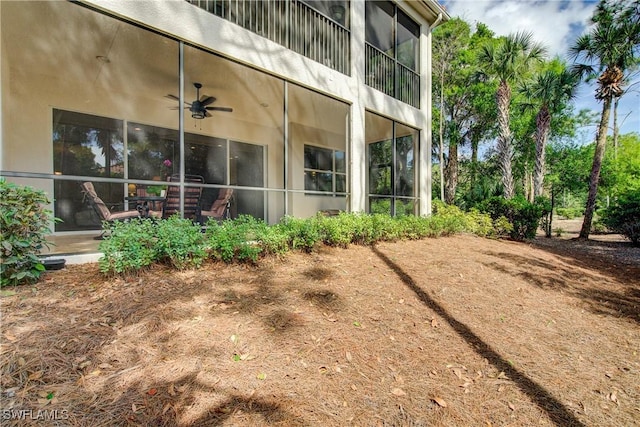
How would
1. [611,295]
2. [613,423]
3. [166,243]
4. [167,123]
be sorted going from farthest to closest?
1. [167,123]
2. [611,295]
3. [166,243]
4. [613,423]

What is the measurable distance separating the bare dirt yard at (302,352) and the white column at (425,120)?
5531mm

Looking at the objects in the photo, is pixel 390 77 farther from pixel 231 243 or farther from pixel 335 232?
pixel 231 243

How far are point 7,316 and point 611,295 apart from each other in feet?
25.7

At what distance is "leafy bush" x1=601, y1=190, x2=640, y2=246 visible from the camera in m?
10.2

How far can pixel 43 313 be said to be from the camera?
7.74 feet

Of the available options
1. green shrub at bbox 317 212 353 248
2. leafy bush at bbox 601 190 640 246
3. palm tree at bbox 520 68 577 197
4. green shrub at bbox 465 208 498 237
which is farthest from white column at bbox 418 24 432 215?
leafy bush at bbox 601 190 640 246

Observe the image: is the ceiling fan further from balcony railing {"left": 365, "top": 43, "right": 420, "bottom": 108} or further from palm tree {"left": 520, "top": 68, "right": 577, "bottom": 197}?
palm tree {"left": 520, "top": 68, "right": 577, "bottom": 197}

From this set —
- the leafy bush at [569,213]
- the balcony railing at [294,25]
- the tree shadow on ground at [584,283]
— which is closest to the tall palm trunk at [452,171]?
the tree shadow on ground at [584,283]

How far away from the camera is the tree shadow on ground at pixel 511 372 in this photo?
2.06m

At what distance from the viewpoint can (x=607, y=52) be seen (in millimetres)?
10414

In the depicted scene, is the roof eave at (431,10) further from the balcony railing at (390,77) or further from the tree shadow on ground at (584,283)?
the tree shadow on ground at (584,283)

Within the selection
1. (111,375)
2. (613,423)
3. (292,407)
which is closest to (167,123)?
(111,375)

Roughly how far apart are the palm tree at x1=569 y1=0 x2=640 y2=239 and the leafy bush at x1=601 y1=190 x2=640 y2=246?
2.37ft

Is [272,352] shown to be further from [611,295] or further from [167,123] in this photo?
[167,123]
